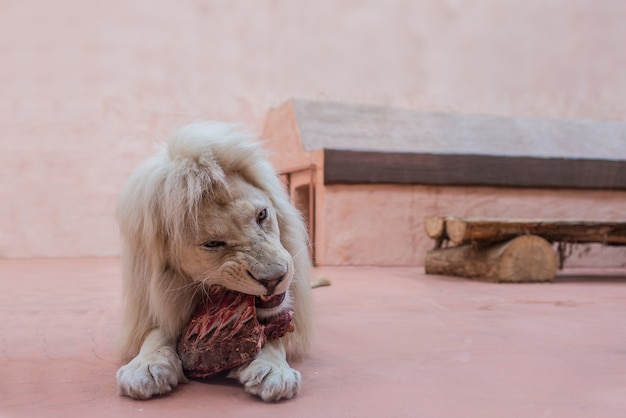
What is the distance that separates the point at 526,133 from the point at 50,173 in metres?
6.61

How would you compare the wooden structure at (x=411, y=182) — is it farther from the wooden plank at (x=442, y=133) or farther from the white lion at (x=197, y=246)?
the white lion at (x=197, y=246)

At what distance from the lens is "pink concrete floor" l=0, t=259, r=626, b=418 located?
4.93ft

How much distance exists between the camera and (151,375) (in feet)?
5.17

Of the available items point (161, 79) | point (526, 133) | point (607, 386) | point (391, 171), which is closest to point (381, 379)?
point (607, 386)

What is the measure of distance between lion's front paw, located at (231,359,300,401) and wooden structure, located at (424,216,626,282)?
3.84 metres

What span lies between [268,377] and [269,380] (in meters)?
0.02

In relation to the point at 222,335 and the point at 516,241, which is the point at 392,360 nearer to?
the point at 222,335

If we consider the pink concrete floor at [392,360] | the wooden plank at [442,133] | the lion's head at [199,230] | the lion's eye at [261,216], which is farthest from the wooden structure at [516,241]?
the lion's eye at [261,216]

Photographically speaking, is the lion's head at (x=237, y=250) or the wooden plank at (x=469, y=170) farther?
the wooden plank at (x=469, y=170)

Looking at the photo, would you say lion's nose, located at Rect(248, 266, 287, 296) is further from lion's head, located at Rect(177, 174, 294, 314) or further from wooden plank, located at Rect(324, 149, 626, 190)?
wooden plank, located at Rect(324, 149, 626, 190)

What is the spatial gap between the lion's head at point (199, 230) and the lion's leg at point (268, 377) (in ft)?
0.47

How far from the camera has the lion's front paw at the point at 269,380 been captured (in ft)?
5.00

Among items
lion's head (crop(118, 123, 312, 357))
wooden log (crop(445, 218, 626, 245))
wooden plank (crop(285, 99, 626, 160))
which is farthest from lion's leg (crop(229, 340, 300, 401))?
wooden plank (crop(285, 99, 626, 160))

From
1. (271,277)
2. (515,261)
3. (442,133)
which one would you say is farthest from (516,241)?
(271,277)
